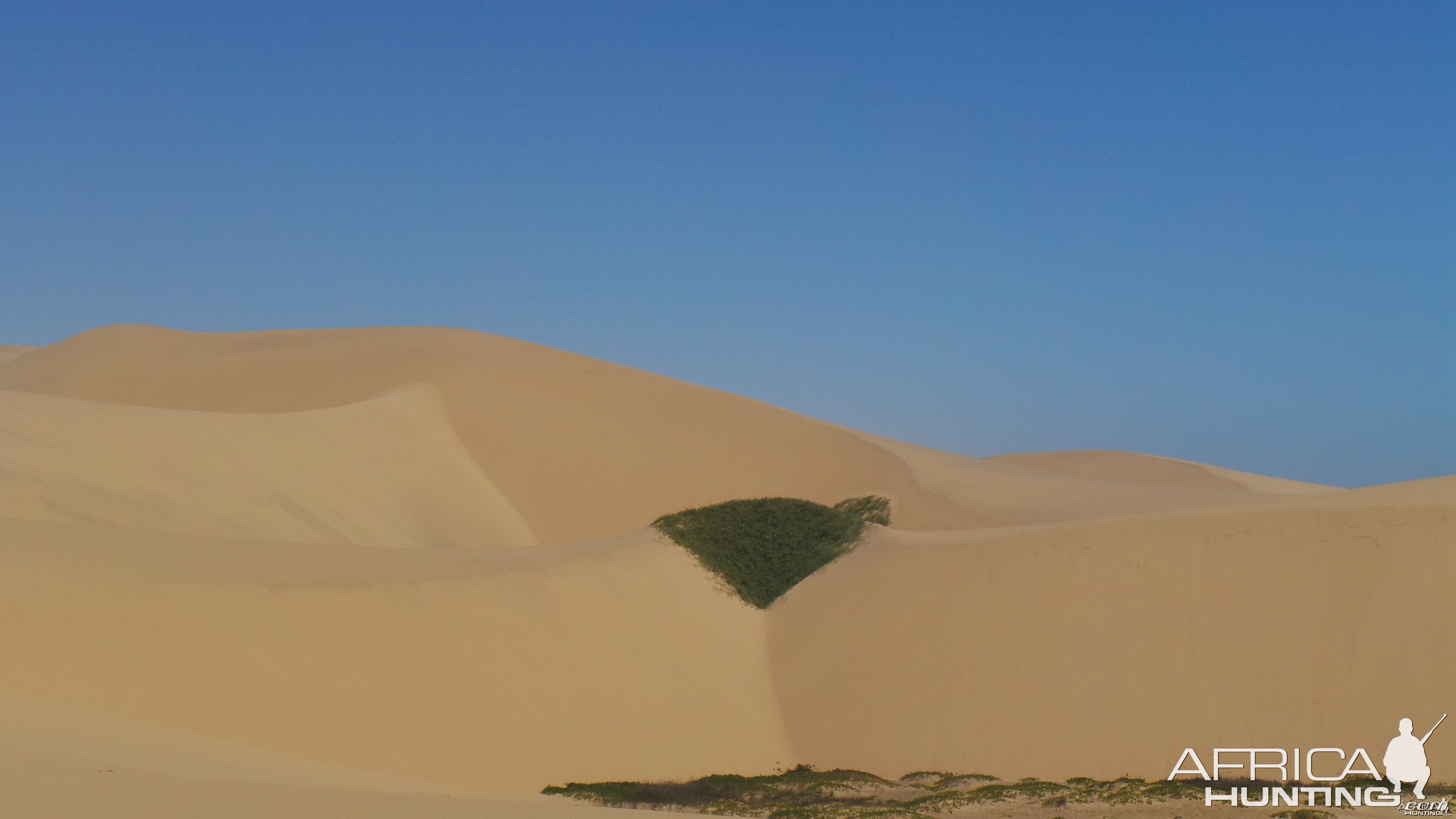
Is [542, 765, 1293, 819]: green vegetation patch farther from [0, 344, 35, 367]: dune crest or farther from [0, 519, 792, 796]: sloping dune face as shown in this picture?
[0, 344, 35, 367]: dune crest

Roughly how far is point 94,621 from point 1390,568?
57.1ft

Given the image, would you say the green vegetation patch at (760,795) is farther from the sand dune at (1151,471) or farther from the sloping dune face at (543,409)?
the sand dune at (1151,471)

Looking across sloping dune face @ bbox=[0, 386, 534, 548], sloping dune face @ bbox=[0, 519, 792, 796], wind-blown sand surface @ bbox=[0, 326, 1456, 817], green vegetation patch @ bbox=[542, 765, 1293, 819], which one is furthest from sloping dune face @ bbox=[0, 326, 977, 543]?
green vegetation patch @ bbox=[542, 765, 1293, 819]

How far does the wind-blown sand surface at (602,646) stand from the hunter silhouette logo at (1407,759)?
31cm

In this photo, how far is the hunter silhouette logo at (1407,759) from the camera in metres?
14.3

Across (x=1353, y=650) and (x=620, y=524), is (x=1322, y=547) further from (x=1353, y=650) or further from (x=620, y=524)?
(x=620, y=524)

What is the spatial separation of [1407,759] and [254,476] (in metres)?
24.4

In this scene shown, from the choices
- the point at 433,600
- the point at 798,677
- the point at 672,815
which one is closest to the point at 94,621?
the point at 433,600

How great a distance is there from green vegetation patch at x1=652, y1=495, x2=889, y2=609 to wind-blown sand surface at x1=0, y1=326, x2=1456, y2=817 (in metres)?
0.47

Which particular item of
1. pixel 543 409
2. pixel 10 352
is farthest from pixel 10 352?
pixel 543 409

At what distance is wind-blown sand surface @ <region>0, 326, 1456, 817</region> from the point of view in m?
12.6

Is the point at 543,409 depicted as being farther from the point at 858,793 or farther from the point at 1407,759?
the point at 1407,759

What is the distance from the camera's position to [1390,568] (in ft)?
57.6

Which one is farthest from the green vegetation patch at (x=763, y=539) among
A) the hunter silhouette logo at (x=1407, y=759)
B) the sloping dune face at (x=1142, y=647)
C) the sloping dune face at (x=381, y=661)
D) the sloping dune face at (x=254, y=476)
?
the hunter silhouette logo at (x=1407, y=759)
